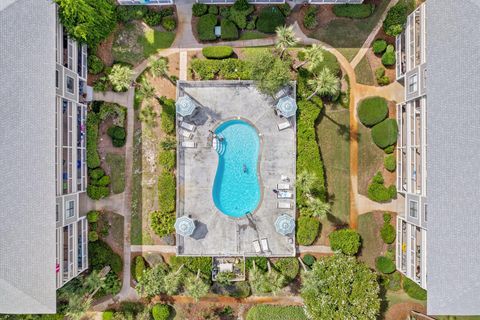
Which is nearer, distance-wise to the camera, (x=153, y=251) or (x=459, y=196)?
(x=459, y=196)

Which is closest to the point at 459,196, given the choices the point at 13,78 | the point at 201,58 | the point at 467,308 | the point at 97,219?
the point at 467,308

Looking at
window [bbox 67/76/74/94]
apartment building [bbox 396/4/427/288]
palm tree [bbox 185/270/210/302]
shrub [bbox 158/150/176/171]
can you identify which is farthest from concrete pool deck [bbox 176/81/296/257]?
apartment building [bbox 396/4/427/288]

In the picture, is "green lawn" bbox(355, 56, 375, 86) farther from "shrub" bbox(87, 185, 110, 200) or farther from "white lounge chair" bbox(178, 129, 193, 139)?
"shrub" bbox(87, 185, 110, 200)

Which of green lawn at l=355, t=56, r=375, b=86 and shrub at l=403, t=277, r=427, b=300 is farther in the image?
green lawn at l=355, t=56, r=375, b=86

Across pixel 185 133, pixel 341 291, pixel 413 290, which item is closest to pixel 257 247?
pixel 341 291

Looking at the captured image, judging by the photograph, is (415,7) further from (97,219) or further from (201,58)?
(97,219)

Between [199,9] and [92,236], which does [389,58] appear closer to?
[199,9]
